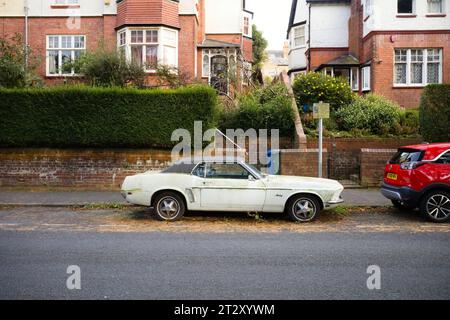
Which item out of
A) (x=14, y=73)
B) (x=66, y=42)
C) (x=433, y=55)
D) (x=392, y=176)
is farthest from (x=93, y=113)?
(x=433, y=55)

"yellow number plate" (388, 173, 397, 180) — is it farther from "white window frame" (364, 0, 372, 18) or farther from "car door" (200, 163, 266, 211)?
"white window frame" (364, 0, 372, 18)

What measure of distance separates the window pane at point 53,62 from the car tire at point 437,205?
66.2ft

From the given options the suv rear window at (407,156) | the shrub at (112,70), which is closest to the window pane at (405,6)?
the shrub at (112,70)

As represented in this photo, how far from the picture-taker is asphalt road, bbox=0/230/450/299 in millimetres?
4773

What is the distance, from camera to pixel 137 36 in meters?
21.7

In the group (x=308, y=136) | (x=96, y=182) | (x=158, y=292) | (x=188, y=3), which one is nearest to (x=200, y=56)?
(x=188, y=3)

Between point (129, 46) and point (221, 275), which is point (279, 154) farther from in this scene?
point (129, 46)

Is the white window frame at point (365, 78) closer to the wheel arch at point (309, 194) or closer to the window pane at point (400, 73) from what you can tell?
the window pane at point (400, 73)

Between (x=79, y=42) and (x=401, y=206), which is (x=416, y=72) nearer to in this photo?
(x=401, y=206)

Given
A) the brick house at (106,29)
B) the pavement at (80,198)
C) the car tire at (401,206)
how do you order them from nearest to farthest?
the car tire at (401,206) → the pavement at (80,198) → the brick house at (106,29)

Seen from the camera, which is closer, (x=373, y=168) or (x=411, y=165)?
(x=411, y=165)

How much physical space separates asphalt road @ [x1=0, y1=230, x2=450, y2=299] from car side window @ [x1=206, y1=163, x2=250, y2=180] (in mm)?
1589

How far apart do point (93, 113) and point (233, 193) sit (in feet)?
22.1

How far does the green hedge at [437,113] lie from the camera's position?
14.0 meters
